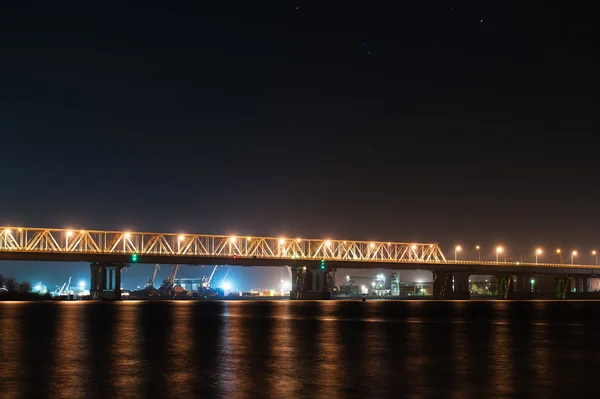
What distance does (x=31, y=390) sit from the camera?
25.9m

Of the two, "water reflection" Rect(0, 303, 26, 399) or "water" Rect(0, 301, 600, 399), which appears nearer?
"water" Rect(0, 301, 600, 399)

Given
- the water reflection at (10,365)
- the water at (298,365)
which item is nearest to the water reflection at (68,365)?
the water at (298,365)

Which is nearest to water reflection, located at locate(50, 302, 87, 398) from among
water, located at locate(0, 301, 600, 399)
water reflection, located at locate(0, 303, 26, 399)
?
water, located at locate(0, 301, 600, 399)

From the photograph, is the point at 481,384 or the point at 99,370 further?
the point at 99,370

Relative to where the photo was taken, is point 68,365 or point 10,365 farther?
point 68,365

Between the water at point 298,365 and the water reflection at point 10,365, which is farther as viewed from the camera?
the water reflection at point 10,365

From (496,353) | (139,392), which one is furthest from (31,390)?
(496,353)

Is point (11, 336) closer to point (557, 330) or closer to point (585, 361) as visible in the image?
point (585, 361)

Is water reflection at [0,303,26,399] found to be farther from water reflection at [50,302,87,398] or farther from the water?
water reflection at [50,302,87,398]

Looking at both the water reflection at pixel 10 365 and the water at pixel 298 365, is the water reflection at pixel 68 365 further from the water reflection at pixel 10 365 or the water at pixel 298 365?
the water reflection at pixel 10 365

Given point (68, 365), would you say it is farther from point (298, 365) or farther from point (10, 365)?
point (298, 365)

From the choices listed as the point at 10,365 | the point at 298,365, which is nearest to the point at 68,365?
the point at 10,365

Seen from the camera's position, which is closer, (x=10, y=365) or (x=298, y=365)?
(x=10, y=365)

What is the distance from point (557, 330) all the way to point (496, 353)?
23983 mm
